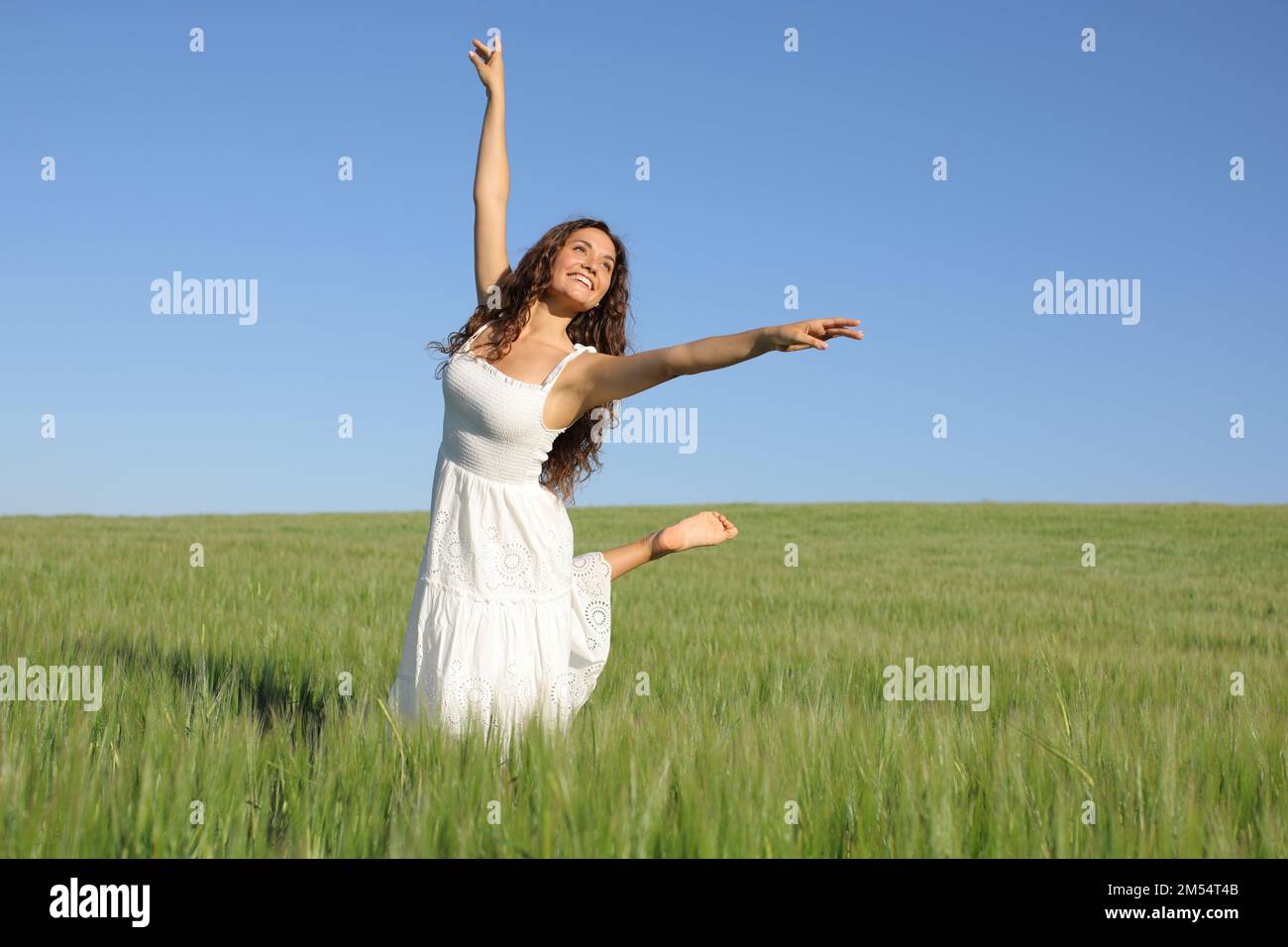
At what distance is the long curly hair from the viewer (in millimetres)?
3898

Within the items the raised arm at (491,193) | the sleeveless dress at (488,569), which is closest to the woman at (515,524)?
the sleeveless dress at (488,569)

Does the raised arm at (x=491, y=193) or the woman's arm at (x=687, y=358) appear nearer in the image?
the woman's arm at (x=687, y=358)

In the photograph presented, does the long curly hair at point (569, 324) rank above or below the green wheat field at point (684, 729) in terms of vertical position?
above

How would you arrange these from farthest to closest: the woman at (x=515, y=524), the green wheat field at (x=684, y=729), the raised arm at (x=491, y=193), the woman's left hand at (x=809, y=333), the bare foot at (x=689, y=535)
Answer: the raised arm at (x=491, y=193), the bare foot at (x=689, y=535), the woman at (x=515, y=524), the woman's left hand at (x=809, y=333), the green wheat field at (x=684, y=729)

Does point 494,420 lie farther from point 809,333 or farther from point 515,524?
point 809,333

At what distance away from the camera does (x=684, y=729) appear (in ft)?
10.8

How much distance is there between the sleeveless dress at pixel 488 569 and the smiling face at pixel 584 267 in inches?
16.0

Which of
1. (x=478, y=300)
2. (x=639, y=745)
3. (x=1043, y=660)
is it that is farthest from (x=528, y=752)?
(x=1043, y=660)

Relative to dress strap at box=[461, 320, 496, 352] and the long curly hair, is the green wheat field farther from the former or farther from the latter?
dress strap at box=[461, 320, 496, 352]

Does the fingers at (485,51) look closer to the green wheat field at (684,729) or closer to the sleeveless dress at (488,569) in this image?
the sleeveless dress at (488,569)

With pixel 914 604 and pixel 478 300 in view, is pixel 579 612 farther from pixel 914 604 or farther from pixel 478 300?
pixel 914 604

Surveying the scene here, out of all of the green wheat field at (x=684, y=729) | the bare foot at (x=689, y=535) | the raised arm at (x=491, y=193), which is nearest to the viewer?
the green wheat field at (x=684, y=729)

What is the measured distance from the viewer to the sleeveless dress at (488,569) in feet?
11.2

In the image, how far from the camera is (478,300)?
424 centimetres
